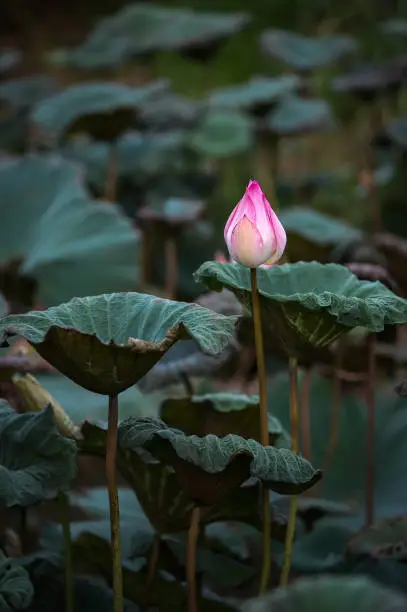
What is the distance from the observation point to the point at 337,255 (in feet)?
5.29

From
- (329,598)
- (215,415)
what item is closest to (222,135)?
(215,415)

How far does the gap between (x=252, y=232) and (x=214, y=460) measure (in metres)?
0.17

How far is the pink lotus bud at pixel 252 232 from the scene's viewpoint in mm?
773

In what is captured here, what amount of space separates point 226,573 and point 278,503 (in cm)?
11

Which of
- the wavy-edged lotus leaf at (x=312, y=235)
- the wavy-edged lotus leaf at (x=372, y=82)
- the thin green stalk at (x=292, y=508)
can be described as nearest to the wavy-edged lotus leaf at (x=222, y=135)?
the wavy-edged lotus leaf at (x=372, y=82)

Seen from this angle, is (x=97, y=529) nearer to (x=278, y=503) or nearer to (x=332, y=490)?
(x=278, y=503)

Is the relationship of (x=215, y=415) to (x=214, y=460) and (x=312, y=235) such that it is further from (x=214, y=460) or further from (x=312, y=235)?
(x=312, y=235)

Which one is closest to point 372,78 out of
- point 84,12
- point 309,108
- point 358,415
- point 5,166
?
point 309,108

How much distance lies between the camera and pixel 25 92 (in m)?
3.03

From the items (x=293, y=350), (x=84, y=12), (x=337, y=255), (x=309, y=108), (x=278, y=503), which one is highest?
(x=84, y=12)

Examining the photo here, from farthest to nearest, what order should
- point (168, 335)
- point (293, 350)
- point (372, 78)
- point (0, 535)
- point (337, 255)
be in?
point (372, 78)
point (337, 255)
point (0, 535)
point (293, 350)
point (168, 335)

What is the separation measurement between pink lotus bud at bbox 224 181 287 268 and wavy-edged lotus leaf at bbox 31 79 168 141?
139 cm

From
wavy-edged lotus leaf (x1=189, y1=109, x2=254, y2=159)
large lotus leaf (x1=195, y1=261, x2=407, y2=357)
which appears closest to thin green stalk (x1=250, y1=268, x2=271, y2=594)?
large lotus leaf (x1=195, y1=261, x2=407, y2=357)

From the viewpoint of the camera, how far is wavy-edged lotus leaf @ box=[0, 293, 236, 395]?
0.70m
